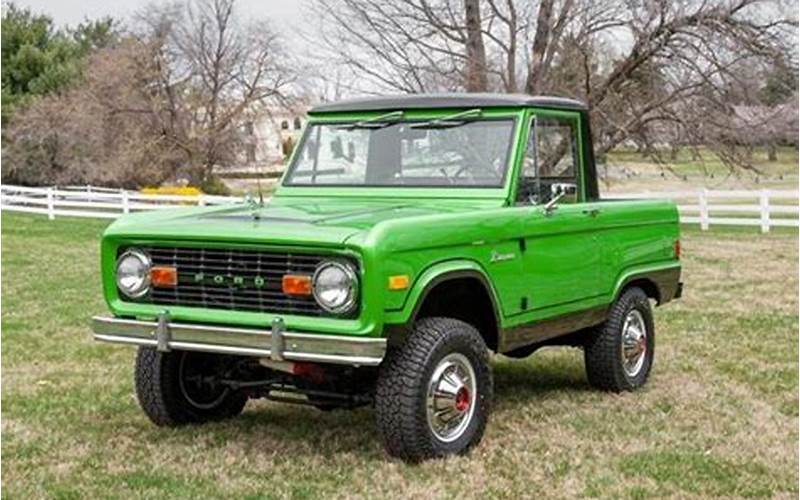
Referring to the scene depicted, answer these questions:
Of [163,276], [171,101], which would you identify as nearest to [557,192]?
[163,276]

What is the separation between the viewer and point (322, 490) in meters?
5.36

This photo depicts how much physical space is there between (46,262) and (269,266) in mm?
13201

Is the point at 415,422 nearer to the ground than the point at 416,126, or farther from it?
nearer to the ground

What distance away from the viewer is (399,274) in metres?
5.48

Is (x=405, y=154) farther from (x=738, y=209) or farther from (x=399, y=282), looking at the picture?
(x=738, y=209)

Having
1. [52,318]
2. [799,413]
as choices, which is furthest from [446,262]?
[52,318]

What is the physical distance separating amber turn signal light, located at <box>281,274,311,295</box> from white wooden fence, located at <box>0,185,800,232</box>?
55.6 ft

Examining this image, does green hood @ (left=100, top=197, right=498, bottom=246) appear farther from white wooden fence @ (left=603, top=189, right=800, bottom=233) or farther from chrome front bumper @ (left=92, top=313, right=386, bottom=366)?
white wooden fence @ (left=603, top=189, right=800, bottom=233)

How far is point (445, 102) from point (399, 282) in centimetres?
181

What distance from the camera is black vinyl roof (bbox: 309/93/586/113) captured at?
6.88 m

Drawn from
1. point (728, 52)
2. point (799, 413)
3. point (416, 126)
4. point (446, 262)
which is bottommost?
point (799, 413)

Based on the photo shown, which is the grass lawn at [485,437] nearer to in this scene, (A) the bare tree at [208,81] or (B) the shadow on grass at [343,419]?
(B) the shadow on grass at [343,419]

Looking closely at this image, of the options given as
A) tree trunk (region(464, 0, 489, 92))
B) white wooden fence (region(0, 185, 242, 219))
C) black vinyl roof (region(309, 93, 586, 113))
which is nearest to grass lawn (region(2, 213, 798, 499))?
black vinyl roof (region(309, 93, 586, 113))

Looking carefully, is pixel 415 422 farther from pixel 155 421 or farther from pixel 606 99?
pixel 606 99
